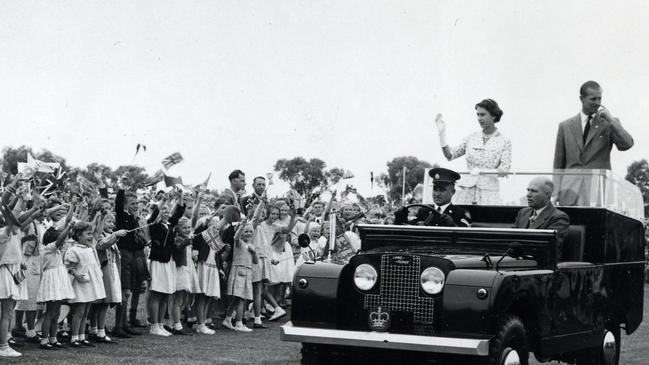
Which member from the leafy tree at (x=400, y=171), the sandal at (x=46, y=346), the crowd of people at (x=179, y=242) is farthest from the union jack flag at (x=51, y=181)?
the leafy tree at (x=400, y=171)

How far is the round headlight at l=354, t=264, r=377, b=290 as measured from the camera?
8273 mm

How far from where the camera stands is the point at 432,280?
26.3 ft

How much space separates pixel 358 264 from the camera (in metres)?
8.38

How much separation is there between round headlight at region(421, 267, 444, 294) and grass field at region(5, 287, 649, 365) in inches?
161

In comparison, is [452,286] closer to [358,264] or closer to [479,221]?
[358,264]

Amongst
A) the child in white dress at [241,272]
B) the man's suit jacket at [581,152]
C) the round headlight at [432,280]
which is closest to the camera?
the round headlight at [432,280]

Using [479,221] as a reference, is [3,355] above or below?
below

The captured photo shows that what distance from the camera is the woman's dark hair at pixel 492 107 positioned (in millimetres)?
11367

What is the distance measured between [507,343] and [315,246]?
11.3m

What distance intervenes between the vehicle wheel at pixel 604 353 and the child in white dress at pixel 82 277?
604 centimetres

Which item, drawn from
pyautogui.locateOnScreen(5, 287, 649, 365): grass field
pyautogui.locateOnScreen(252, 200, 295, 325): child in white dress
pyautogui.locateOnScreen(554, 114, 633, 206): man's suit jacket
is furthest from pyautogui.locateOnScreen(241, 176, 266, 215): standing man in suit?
pyautogui.locateOnScreen(554, 114, 633, 206): man's suit jacket

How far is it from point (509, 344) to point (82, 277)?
20.6ft

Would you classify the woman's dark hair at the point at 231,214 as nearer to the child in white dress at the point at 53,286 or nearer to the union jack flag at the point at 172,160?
the union jack flag at the point at 172,160

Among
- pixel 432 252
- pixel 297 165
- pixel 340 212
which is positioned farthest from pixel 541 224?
pixel 297 165
